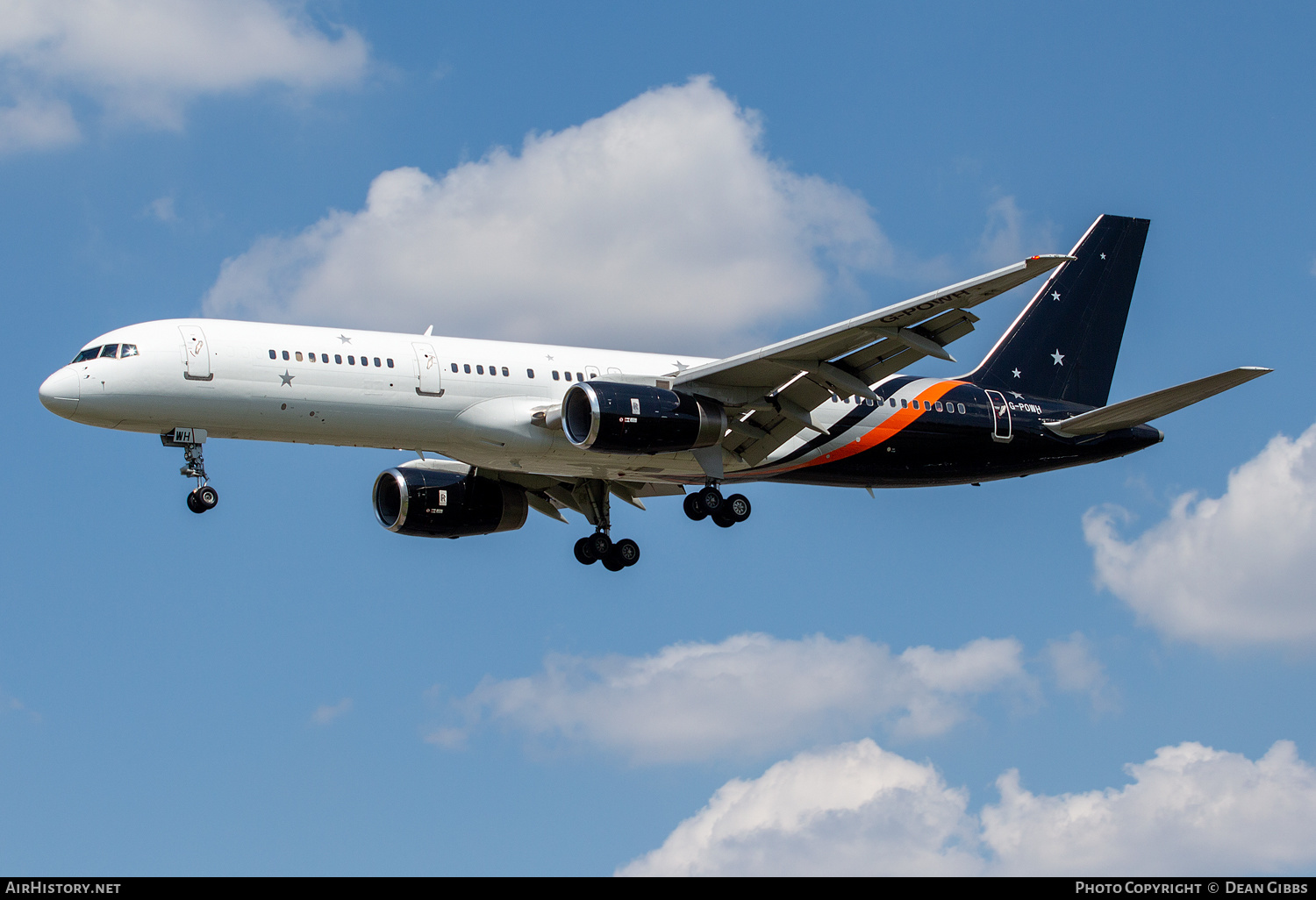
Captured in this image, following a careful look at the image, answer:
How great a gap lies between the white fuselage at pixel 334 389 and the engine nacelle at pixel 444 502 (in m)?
6.20

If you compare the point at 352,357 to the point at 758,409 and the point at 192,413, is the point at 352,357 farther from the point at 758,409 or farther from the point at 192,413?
the point at 758,409

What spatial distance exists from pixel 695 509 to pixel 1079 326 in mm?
14566

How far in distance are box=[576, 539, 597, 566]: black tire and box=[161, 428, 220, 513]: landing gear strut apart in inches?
484

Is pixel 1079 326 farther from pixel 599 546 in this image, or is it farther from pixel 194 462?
pixel 194 462

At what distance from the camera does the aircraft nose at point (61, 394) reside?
34.6 meters

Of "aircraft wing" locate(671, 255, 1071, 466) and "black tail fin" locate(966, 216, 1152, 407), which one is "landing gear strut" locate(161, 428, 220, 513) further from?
"black tail fin" locate(966, 216, 1152, 407)

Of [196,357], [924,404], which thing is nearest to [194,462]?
[196,357]

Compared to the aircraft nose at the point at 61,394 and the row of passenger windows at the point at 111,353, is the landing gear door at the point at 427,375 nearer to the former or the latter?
the row of passenger windows at the point at 111,353

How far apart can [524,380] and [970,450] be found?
1321 centimetres

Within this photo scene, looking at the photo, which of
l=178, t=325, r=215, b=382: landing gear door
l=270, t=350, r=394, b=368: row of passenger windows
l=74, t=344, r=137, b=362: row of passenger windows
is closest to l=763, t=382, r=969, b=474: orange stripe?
l=270, t=350, r=394, b=368: row of passenger windows
